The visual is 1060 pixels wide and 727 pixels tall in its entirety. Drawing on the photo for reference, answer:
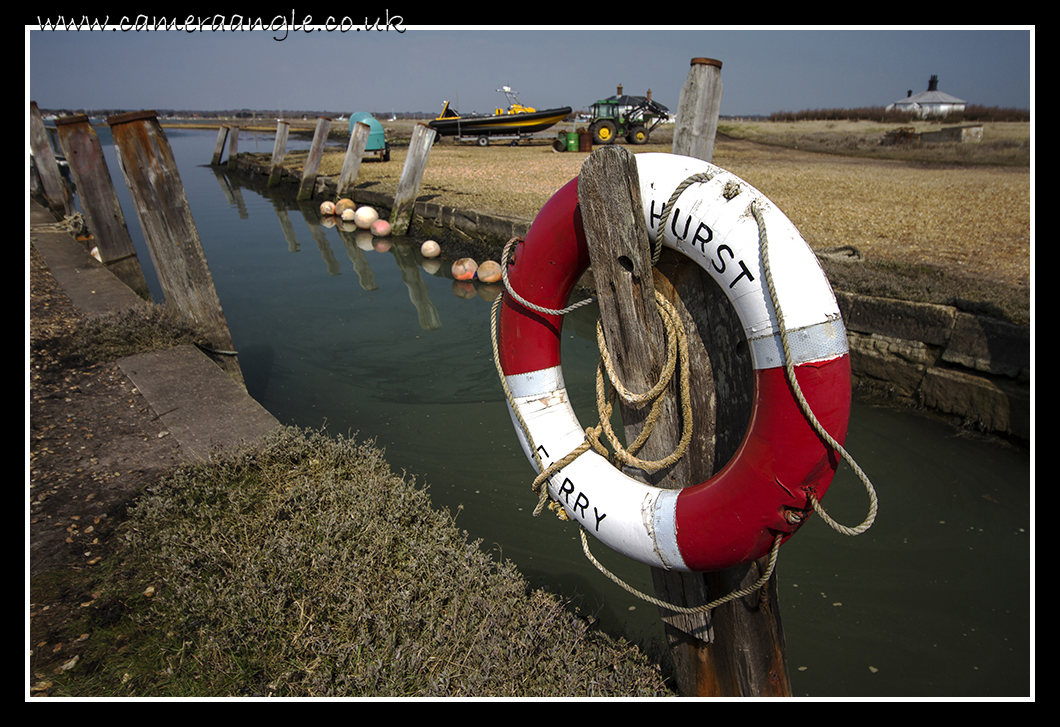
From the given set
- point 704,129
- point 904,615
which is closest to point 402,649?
point 904,615

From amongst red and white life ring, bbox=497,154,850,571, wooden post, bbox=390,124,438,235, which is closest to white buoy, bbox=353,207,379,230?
wooden post, bbox=390,124,438,235

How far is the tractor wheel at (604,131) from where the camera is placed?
17.7 m

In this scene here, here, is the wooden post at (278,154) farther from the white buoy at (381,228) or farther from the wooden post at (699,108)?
the wooden post at (699,108)

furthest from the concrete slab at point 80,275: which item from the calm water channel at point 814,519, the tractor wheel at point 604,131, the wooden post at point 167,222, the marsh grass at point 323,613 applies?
the tractor wheel at point 604,131

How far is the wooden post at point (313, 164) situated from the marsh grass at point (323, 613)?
1125 centimetres

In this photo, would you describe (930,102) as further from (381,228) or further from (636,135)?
(381,228)

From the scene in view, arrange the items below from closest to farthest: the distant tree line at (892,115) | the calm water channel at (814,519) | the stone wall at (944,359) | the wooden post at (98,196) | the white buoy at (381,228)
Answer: the calm water channel at (814,519) < the stone wall at (944,359) < the wooden post at (98,196) < the white buoy at (381,228) < the distant tree line at (892,115)

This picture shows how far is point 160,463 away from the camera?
2523 millimetres

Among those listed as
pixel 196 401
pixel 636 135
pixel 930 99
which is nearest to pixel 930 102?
pixel 930 99

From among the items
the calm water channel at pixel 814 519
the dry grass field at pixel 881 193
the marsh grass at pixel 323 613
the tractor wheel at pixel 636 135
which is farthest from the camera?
the tractor wheel at pixel 636 135

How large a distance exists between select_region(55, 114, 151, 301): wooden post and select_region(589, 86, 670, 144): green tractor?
14.2m

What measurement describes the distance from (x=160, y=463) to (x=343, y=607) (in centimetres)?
129

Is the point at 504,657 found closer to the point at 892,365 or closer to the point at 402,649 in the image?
the point at 402,649

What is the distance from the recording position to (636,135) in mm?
18547
